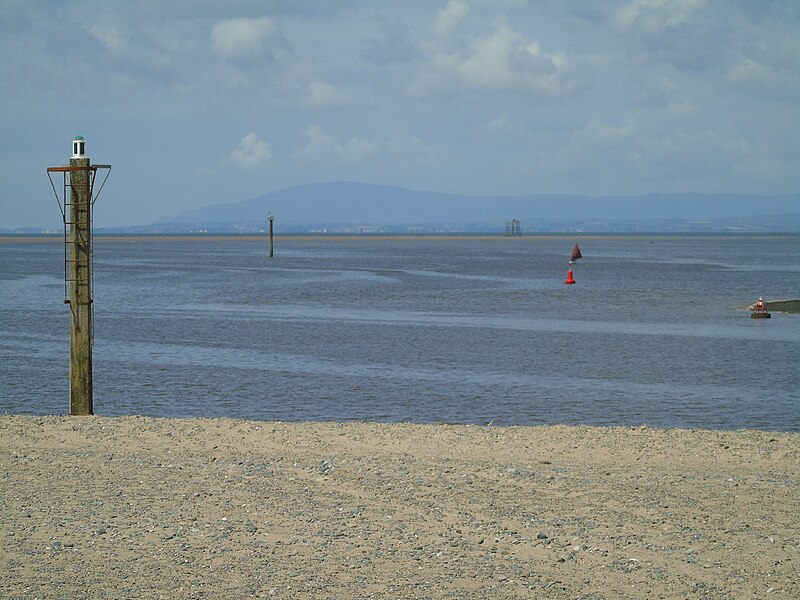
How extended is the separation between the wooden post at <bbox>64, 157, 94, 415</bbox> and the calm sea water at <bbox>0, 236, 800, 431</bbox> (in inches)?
100

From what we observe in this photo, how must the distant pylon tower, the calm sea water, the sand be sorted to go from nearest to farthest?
the sand, the distant pylon tower, the calm sea water

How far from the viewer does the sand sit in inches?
311

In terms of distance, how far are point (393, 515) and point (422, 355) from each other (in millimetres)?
17239

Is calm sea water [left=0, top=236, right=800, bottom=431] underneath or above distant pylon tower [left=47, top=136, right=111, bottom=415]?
underneath

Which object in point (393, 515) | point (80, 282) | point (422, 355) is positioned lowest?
point (422, 355)

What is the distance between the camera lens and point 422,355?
26812 mm

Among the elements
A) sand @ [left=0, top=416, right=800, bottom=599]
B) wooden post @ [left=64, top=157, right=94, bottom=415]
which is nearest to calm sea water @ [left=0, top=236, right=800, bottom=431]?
wooden post @ [left=64, top=157, right=94, bottom=415]

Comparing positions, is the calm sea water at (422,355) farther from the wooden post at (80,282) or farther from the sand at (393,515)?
the sand at (393,515)

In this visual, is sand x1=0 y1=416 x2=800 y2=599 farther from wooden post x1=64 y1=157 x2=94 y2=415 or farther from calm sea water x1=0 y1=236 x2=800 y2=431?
calm sea water x1=0 y1=236 x2=800 y2=431

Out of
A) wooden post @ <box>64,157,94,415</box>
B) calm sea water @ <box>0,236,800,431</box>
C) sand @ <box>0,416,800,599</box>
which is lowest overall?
calm sea water @ <box>0,236,800,431</box>

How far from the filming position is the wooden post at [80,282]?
50.2ft

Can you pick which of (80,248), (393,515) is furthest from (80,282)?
(393,515)

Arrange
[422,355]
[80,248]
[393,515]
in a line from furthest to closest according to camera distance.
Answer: [422,355] < [80,248] < [393,515]

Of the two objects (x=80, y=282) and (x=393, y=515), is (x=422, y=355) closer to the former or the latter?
(x=80, y=282)
